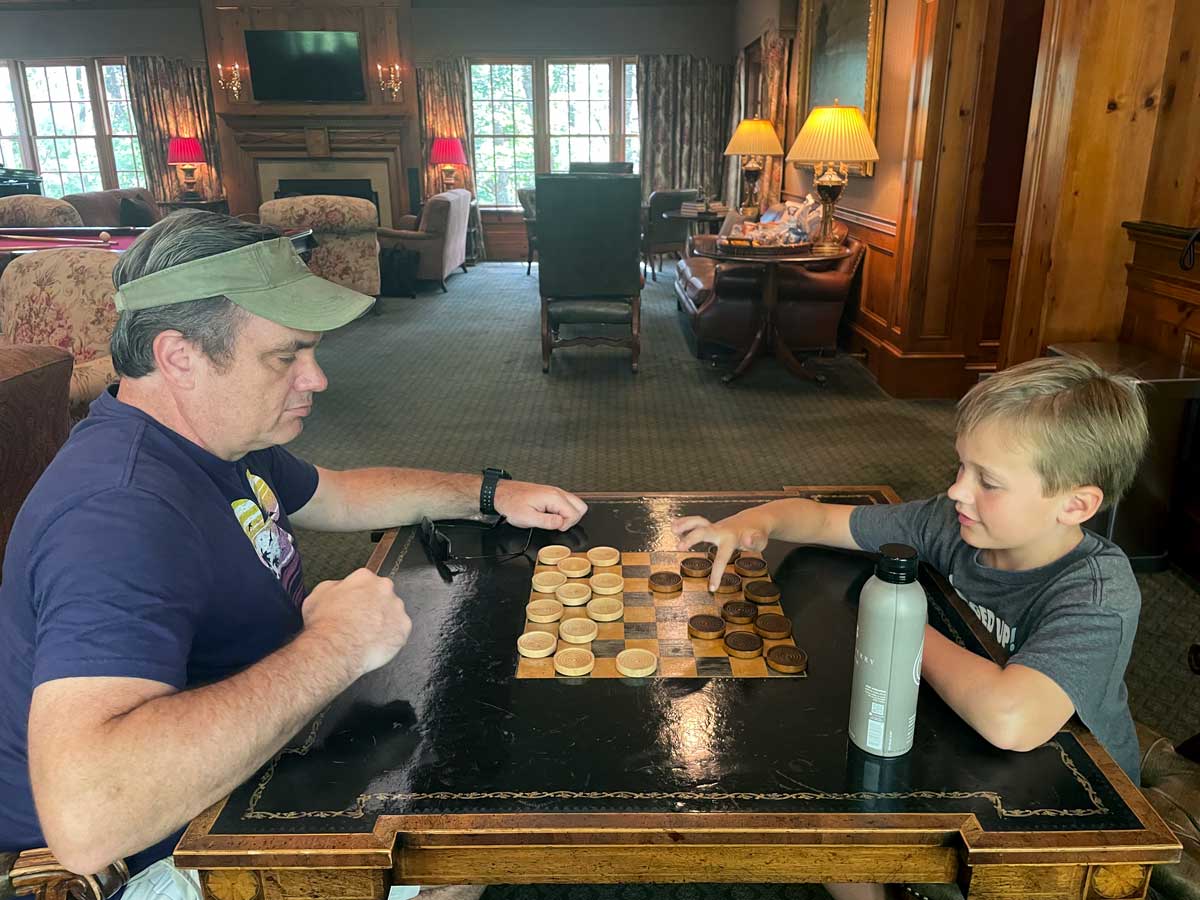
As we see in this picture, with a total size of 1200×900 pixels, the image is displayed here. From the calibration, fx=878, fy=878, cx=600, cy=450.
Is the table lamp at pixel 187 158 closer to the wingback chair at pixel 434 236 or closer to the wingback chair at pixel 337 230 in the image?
the wingback chair at pixel 434 236

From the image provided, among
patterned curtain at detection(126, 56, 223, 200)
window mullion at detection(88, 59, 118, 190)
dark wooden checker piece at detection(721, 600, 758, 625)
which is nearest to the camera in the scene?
dark wooden checker piece at detection(721, 600, 758, 625)

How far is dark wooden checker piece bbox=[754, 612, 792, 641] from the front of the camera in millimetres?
1144

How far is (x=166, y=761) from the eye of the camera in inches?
32.3

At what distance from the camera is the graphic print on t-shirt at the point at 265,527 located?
1.14 meters

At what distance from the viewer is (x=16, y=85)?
32.4 ft

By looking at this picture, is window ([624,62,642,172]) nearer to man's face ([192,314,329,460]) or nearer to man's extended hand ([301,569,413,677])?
man's face ([192,314,329,460])

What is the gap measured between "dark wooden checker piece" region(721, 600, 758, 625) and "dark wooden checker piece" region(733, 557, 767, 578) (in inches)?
3.8

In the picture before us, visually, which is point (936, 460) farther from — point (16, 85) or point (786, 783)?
Result: point (16, 85)

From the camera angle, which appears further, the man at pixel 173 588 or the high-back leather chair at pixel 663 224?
the high-back leather chair at pixel 663 224

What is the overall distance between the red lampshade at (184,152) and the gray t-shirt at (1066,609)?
9.90 meters

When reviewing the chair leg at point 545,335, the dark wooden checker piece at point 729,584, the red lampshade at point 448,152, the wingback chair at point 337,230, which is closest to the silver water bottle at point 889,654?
the dark wooden checker piece at point 729,584

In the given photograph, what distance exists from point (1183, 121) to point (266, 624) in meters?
3.13

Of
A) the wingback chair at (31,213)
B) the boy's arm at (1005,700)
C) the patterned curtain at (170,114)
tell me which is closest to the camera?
the boy's arm at (1005,700)

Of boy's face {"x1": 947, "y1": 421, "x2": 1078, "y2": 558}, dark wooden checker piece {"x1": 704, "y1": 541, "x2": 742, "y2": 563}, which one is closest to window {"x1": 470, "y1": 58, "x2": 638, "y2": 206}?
dark wooden checker piece {"x1": 704, "y1": 541, "x2": 742, "y2": 563}
